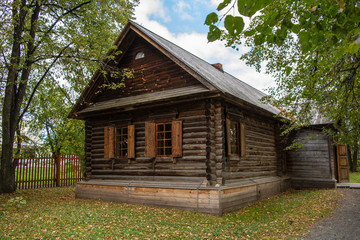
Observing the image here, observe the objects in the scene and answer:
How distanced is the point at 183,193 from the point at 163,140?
85.3 inches

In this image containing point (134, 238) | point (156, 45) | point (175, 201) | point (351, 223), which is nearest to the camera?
point (134, 238)

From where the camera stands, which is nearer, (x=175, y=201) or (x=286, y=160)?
(x=175, y=201)

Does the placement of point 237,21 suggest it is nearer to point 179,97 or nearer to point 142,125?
point 179,97

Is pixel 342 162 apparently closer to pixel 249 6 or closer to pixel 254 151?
pixel 254 151

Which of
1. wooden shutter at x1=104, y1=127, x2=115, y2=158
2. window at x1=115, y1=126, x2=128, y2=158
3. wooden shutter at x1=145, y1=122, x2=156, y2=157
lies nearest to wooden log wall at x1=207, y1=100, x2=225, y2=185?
wooden shutter at x1=145, y1=122, x2=156, y2=157

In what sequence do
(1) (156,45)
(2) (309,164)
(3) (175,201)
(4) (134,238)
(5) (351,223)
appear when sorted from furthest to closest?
(2) (309,164) → (1) (156,45) → (3) (175,201) → (5) (351,223) → (4) (134,238)

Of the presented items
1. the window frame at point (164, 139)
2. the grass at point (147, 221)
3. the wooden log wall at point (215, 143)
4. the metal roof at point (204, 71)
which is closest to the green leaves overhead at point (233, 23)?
the grass at point (147, 221)

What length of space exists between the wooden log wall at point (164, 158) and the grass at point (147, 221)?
4.24 feet

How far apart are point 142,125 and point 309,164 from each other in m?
9.71

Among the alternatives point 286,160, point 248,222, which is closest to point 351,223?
point 248,222

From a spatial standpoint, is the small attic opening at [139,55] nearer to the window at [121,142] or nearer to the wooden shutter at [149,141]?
the window at [121,142]

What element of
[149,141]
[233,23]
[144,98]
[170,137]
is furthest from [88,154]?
[233,23]

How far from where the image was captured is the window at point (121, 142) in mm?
12177

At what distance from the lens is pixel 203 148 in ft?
32.4
